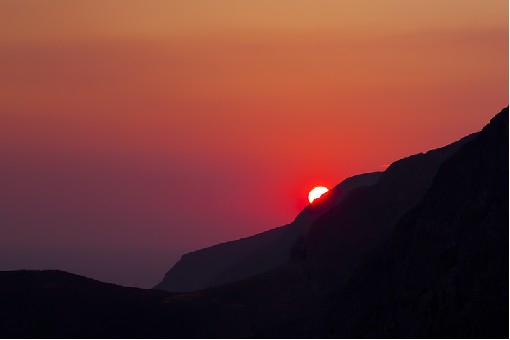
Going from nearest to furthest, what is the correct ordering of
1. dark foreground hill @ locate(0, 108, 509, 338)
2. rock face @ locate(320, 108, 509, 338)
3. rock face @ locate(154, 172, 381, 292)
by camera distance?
rock face @ locate(320, 108, 509, 338) < dark foreground hill @ locate(0, 108, 509, 338) < rock face @ locate(154, 172, 381, 292)

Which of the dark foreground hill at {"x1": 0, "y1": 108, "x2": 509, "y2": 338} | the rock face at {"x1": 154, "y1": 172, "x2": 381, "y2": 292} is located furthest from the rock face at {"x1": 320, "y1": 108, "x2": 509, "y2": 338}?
the rock face at {"x1": 154, "y1": 172, "x2": 381, "y2": 292}

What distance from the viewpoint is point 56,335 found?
309ft

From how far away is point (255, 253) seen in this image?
160m

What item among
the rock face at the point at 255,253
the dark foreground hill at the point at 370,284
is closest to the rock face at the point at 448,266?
the dark foreground hill at the point at 370,284

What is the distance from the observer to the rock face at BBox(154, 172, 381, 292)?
147 m

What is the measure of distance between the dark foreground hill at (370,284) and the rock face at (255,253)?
26.4 m

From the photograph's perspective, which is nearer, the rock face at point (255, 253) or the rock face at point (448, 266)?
the rock face at point (448, 266)

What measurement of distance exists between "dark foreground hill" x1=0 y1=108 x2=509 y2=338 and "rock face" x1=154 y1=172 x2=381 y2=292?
26.4 m

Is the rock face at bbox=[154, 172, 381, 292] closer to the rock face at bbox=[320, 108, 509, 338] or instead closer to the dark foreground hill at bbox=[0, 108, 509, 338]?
the dark foreground hill at bbox=[0, 108, 509, 338]

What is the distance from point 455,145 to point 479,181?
2326 centimetres

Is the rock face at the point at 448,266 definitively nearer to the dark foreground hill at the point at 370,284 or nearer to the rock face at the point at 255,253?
the dark foreground hill at the point at 370,284

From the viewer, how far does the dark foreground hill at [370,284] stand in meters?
82.4

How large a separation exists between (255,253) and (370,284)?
6692 cm

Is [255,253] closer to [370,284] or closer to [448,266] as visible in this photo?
[370,284]
